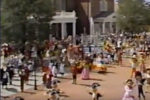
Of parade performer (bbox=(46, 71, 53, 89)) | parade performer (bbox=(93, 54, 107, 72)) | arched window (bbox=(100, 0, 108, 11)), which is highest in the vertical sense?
arched window (bbox=(100, 0, 108, 11))

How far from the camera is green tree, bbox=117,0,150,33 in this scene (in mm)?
52375

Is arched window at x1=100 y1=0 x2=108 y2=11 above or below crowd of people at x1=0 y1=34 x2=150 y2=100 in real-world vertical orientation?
above

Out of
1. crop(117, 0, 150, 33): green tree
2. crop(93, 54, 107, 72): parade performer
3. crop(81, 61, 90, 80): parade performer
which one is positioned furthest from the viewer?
crop(117, 0, 150, 33): green tree

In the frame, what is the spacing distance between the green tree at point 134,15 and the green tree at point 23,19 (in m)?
21.9

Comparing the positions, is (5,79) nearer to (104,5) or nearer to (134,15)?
(134,15)

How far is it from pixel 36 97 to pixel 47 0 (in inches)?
563

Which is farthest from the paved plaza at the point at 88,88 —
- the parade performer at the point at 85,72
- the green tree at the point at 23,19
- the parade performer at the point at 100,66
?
the green tree at the point at 23,19

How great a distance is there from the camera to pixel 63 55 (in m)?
31.8

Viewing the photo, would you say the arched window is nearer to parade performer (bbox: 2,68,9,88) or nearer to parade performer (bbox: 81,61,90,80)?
parade performer (bbox: 81,61,90,80)

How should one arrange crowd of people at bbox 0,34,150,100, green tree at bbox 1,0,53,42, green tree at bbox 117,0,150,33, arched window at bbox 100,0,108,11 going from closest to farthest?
crowd of people at bbox 0,34,150,100 → green tree at bbox 1,0,53,42 → green tree at bbox 117,0,150,33 → arched window at bbox 100,0,108,11

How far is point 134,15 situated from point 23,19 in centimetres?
2314

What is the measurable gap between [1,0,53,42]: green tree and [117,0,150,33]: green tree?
2187 centimetres

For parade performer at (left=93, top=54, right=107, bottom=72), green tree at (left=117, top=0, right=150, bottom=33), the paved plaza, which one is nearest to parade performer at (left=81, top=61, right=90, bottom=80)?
the paved plaza

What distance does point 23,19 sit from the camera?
31.8m
